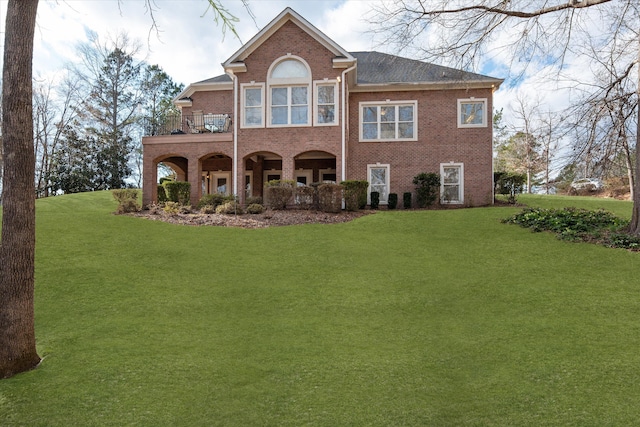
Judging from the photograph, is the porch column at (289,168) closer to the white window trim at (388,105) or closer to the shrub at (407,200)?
the white window trim at (388,105)

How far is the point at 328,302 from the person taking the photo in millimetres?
7480

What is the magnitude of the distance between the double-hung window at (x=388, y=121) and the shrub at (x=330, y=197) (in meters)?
5.24

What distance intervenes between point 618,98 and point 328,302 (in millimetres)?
10054

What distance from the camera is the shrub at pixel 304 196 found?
54.3ft

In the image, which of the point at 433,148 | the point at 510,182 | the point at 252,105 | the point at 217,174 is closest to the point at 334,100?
the point at 252,105

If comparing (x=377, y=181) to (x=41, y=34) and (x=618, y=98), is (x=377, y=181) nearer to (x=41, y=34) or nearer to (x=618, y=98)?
(x=618, y=98)

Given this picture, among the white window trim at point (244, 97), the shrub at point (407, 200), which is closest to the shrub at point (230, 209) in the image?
the white window trim at point (244, 97)

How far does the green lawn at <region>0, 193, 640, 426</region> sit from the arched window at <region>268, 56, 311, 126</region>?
27.7 ft

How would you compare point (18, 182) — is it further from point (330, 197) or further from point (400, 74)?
point (400, 74)

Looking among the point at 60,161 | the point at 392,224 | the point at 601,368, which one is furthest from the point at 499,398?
the point at 60,161

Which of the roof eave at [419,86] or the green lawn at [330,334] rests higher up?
the roof eave at [419,86]

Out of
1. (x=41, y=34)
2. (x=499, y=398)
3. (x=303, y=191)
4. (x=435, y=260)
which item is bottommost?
(x=499, y=398)

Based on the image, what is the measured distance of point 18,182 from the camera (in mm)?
5559

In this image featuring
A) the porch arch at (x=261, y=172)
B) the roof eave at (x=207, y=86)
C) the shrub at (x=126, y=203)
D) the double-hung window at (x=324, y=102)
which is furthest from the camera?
the porch arch at (x=261, y=172)
